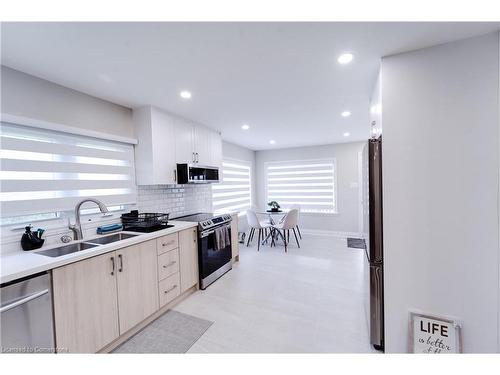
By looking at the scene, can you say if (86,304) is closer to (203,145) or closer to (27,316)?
(27,316)

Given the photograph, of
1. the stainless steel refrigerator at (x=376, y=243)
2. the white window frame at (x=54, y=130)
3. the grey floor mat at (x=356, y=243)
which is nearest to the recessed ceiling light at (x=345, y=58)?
the stainless steel refrigerator at (x=376, y=243)

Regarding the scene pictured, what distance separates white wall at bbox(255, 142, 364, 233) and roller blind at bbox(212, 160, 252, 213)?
4.83 feet

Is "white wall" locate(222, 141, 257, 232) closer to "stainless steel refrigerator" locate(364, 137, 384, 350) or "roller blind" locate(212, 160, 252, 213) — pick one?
"roller blind" locate(212, 160, 252, 213)

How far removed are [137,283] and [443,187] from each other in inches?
104

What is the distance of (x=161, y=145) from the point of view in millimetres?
2729

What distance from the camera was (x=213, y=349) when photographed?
176cm

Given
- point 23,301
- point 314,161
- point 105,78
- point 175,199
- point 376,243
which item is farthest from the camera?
point 314,161

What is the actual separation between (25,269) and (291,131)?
3864 millimetres

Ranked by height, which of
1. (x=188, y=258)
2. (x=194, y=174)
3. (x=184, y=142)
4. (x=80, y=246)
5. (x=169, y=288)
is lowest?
(x=169, y=288)

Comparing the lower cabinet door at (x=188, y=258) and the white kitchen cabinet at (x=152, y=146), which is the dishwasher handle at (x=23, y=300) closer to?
the lower cabinet door at (x=188, y=258)

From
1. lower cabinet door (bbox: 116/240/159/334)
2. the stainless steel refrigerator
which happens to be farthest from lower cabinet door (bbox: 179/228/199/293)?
the stainless steel refrigerator

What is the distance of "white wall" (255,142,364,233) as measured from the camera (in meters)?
5.26

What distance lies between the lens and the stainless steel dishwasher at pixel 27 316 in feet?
4.06

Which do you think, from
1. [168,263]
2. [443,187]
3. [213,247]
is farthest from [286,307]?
[443,187]
